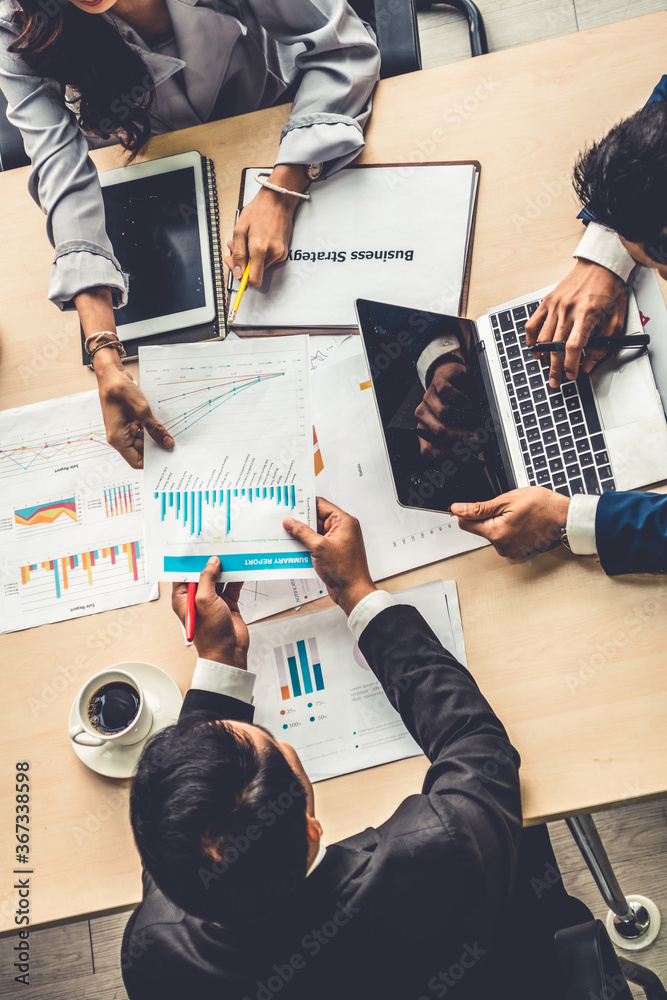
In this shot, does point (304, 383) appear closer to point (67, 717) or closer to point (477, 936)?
point (67, 717)

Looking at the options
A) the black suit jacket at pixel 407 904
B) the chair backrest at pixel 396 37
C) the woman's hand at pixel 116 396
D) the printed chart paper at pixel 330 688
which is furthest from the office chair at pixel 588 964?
the chair backrest at pixel 396 37

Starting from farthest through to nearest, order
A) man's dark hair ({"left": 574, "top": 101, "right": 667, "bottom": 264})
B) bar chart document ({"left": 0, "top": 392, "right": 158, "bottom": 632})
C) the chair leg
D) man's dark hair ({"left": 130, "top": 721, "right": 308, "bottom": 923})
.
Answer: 1. the chair leg
2. bar chart document ({"left": 0, "top": 392, "right": 158, "bottom": 632})
3. man's dark hair ({"left": 574, "top": 101, "right": 667, "bottom": 264})
4. man's dark hair ({"left": 130, "top": 721, "right": 308, "bottom": 923})

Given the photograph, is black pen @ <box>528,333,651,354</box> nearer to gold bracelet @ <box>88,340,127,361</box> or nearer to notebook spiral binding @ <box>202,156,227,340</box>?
notebook spiral binding @ <box>202,156,227,340</box>

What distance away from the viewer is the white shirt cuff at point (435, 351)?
921 mm

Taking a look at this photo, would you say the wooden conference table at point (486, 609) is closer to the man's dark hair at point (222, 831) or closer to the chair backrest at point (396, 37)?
the chair backrest at point (396, 37)

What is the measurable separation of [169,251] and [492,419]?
1.88 feet

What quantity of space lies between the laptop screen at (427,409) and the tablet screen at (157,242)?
339 millimetres

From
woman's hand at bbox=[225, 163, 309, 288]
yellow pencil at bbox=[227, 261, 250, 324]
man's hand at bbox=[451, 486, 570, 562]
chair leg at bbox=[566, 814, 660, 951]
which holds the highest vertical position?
woman's hand at bbox=[225, 163, 309, 288]

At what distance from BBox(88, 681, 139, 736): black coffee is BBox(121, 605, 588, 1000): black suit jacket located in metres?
0.08

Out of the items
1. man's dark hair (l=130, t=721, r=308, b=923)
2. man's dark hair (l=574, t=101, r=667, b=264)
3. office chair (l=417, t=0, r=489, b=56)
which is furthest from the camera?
office chair (l=417, t=0, r=489, b=56)

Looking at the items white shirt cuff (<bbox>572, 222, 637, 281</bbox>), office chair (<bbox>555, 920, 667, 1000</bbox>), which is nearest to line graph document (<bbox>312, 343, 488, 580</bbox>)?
white shirt cuff (<bbox>572, 222, 637, 281</bbox>)

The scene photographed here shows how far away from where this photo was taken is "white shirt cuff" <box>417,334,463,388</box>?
92 cm

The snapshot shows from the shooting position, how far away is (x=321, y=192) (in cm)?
110

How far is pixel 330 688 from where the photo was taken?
94cm
